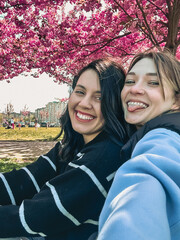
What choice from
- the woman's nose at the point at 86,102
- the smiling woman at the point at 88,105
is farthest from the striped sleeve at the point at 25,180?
the woman's nose at the point at 86,102

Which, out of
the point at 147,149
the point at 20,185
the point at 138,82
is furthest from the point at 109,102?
the point at 20,185

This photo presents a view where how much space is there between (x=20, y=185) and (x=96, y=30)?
19.4ft

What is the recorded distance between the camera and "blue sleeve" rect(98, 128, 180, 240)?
1.82 feet

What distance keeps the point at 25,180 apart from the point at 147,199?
143cm

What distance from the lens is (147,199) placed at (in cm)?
61

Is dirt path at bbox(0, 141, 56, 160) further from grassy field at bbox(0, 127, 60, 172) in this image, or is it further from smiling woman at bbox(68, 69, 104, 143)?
smiling woman at bbox(68, 69, 104, 143)

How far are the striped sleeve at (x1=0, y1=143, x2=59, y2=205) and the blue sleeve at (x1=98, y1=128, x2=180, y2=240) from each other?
4.00ft

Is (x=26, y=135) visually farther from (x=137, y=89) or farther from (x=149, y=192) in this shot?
(x=149, y=192)

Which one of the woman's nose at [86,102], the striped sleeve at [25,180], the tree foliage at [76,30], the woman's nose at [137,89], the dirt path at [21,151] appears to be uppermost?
the tree foliage at [76,30]

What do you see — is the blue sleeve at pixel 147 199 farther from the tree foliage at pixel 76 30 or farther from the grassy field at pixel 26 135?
the grassy field at pixel 26 135

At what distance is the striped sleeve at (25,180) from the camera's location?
1.78m

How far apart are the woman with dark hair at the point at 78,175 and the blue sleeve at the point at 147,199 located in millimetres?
512

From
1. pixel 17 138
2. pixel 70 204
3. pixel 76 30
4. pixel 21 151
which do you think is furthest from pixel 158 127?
pixel 17 138

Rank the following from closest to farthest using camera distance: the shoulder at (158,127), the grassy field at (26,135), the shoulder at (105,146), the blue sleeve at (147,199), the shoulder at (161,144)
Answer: the blue sleeve at (147,199) → the shoulder at (161,144) → the shoulder at (158,127) → the shoulder at (105,146) → the grassy field at (26,135)
